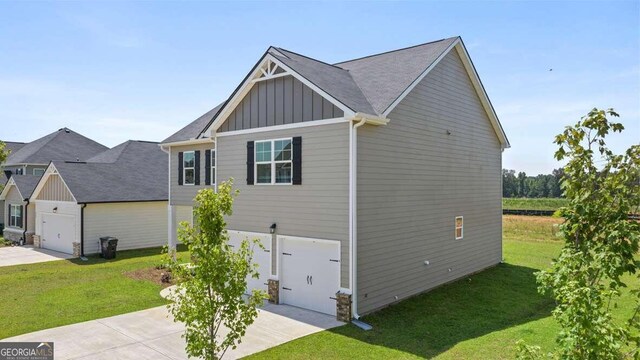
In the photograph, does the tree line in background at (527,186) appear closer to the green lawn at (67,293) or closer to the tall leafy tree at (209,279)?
the green lawn at (67,293)

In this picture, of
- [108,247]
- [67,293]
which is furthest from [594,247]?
[108,247]

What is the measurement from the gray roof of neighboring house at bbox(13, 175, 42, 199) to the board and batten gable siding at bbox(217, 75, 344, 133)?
1812 centimetres

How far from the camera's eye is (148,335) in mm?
9969

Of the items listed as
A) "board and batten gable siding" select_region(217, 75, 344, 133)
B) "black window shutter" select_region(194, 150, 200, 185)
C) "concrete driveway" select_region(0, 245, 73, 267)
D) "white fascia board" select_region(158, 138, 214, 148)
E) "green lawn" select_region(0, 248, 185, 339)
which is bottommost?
"concrete driveway" select_region(0, 245, 73, 267)

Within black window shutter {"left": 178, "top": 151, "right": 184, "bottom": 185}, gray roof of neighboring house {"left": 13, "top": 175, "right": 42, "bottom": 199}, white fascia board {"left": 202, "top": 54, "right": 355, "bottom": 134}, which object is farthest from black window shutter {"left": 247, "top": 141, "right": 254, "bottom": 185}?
gray roof of neighboring house {"left": 13, "top": 175, "right": 42, "bottom": 199}

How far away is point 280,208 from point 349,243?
2.83 metres

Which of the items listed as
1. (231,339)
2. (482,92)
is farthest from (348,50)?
(231,339)

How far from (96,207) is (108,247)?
8.68 ft

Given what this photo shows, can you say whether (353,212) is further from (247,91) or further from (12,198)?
(12,198)

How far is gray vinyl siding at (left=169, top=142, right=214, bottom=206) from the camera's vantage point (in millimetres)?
18531

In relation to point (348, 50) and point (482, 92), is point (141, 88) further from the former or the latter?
point (482, 92)

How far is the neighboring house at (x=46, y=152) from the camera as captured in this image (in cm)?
3242

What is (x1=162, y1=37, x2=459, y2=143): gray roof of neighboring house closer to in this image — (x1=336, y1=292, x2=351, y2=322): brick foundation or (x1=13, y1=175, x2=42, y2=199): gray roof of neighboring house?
(x1=336, y1=292, x2=351, y2=322): brick foundation

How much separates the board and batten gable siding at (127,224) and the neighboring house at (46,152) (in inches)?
462
